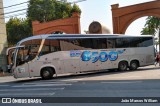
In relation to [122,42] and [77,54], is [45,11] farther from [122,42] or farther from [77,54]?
[77,54]

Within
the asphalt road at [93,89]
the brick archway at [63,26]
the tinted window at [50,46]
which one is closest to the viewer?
the asphalt road at [93,89]

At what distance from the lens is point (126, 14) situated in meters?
34.2

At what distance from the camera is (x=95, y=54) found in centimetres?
2314

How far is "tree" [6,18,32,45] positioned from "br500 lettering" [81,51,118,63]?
1475 inches

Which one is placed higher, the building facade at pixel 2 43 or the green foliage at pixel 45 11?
the green foliage at pixel 45 11

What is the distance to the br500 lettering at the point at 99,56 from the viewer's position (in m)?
22.7

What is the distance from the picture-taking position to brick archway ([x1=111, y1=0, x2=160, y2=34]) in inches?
1293

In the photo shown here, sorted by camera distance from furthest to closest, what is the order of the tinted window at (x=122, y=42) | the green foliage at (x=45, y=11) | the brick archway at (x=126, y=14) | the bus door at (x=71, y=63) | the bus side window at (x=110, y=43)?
the green foliage at (x=45, y=11) → the brick archway at (x=126, y=14) → the tinted window at (x=122, y=42) → the bus side window at (x=110, y=43) → the bus door at (x=71, y=63)

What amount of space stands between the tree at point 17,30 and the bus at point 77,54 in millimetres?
36786

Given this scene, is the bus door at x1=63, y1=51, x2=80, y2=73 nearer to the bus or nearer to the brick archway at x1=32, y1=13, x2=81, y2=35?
the bus

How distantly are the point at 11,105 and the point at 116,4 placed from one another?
91.1ft

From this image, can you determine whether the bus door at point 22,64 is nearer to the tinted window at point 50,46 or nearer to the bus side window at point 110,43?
the tinted window at point 50,46

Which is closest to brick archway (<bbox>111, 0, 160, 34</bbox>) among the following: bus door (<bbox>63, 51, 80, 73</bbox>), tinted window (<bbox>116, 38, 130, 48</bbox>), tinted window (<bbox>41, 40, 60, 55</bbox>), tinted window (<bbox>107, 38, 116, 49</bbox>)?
tinted window (<bbox>116, 38, 130, 48</bbox>)

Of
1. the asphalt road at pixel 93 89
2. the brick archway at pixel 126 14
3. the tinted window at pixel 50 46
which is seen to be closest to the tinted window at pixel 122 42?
the tinted window at pixel 50 46
